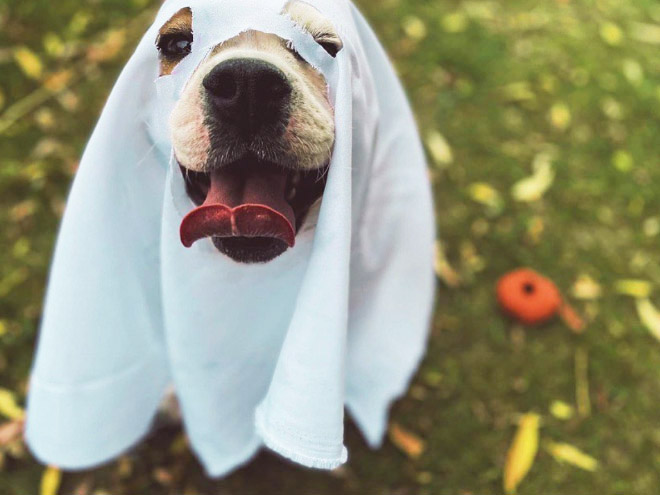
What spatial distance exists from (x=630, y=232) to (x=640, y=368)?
2.57 feet

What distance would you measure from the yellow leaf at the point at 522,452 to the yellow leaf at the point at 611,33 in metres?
2.80

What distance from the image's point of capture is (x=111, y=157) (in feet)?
4.55

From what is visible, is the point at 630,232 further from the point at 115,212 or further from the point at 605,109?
the point at 115,212

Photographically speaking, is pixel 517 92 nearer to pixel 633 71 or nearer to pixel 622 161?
pixel 622 161

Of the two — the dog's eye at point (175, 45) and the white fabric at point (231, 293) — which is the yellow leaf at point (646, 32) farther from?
the dog's eye at point (175, 45)

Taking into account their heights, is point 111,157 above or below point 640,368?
above

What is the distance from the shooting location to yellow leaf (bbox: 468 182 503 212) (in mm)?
3027

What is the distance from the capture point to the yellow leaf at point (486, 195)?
9.93ft

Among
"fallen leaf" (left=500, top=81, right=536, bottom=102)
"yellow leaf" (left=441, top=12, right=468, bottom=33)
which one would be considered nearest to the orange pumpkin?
"fallen leaf" (left=500, top=81, right=536, bottom=102)

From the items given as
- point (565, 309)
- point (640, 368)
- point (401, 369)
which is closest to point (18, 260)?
point (401, 369)

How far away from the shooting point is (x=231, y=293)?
63.8 inches

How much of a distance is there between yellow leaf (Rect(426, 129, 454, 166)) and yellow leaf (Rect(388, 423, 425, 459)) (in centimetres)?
150

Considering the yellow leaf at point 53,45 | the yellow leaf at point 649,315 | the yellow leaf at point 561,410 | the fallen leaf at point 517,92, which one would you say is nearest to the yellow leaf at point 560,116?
the fallen leaf at point 517,92

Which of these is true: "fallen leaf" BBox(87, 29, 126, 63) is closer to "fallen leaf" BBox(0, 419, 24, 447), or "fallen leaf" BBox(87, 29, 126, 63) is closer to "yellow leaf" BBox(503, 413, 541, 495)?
"fallen leaf" BBox(0, 419, 24, 447)
